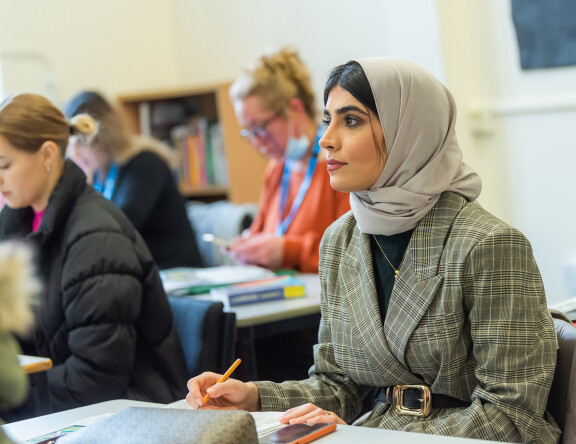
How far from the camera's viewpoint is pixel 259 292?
2809 mm

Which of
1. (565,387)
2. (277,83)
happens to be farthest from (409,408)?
(277,83)

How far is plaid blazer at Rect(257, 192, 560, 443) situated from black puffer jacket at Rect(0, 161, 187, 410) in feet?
2.48

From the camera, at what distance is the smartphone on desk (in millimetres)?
1250

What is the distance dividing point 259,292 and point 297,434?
60.5 inches

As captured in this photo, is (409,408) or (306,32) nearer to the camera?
(409,408)

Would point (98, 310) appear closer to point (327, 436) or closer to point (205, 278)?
point (205, 278)

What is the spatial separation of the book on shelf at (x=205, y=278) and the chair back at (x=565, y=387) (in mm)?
1589

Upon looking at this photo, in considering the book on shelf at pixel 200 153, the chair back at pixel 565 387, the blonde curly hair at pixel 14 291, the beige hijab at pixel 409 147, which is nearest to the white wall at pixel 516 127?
the book on shelf at pixel 200 153

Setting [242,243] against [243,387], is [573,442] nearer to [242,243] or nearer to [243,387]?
[243,387]

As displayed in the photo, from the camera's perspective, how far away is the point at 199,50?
208 inches

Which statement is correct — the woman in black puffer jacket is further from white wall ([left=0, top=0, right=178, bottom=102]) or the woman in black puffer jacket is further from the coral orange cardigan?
white wall ([left=0, top=0, right=178, bottom=102])

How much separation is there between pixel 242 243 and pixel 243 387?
1774 millimetres

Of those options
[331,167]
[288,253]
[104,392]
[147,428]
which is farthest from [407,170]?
[288,253]

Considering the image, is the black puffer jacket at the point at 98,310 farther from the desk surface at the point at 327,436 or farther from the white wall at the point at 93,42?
the white wall at the point at 93,42
